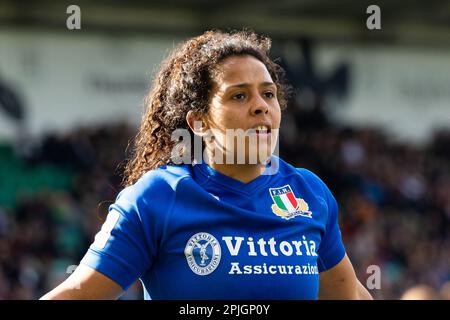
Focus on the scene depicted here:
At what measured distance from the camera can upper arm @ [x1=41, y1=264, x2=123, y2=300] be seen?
254 cm

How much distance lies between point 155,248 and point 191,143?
0.48 m

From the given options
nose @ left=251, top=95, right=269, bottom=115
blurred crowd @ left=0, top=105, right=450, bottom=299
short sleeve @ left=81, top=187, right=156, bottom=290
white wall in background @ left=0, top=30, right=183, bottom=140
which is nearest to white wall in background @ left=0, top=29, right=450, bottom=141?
white wall in background @ left=0, top=30, right=183, bottom=140

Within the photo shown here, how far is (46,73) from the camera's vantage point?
50.6 ft

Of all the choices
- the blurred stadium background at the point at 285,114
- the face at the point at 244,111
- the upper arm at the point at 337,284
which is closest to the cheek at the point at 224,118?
the face at the point at 244,111

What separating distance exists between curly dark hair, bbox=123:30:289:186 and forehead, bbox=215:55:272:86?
25mm

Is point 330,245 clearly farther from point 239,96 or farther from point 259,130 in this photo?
point 239,96

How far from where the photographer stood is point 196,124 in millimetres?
3018

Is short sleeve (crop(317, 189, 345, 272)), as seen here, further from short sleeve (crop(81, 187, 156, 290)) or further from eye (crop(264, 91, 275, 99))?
short sleeve (crop(81, 187, 156, 290))

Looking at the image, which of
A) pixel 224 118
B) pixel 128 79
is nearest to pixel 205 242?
pixel 224 118

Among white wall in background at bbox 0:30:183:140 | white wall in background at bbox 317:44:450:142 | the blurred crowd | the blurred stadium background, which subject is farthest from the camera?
white wall in background at bbox 317:44:450:142

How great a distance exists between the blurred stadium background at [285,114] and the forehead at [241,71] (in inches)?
355

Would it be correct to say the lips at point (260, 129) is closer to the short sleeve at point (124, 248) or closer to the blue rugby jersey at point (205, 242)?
the blue rugby jersey at point (205, 242)
